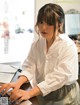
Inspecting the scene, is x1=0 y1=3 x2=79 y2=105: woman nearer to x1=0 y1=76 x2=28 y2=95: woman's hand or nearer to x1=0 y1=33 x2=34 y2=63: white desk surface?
x1=0 y1=76 x2=28 y2=95: woman's hand

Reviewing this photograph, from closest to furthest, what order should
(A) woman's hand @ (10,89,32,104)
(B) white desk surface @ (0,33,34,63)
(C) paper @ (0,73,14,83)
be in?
(A) woman's hand @ (10,89,32,104)
(C) paper @ (0,73,14,83)
(B) white desk surface @ (0,33,34,63)

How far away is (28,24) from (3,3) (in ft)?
1.44

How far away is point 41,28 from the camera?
1.09m

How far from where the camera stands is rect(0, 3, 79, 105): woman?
3.43 feet

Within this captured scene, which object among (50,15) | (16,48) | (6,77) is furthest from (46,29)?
(16,48)

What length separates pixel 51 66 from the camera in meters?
1.14

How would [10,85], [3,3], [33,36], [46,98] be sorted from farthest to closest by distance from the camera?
1. [33,36]
2. [3,3]
3. [46,98]
4. [10,85]

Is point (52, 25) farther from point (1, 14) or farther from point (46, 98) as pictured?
point (1, 14)

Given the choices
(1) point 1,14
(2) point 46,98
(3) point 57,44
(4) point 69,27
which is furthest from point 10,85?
(4) point 69,27

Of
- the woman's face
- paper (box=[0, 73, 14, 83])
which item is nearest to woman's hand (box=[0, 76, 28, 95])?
paper (box=[0, 73, 14, 83])

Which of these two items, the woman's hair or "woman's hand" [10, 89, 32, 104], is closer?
"woman's hand" [10, 89, 32, 104]

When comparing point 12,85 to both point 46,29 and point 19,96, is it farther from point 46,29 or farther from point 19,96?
point 46,29

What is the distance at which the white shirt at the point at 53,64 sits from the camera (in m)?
1.05

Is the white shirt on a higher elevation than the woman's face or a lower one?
lower
